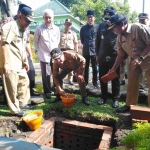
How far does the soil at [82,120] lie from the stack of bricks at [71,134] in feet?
0.42

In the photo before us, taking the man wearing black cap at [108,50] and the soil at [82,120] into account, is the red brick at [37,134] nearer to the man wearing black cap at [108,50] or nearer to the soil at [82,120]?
the soil at [82,120]

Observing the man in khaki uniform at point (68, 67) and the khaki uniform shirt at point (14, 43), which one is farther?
the man in khaki uniform at point (68, 67)

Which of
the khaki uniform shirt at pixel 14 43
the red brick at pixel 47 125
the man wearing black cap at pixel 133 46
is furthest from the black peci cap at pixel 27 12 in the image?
the red brick at pixel 47 125

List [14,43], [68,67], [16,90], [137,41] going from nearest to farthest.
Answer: [137,41] → [14,43] → [16,90] → [68,67]

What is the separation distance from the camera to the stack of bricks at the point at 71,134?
3484 millimetres

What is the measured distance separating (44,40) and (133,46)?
6.89 feet

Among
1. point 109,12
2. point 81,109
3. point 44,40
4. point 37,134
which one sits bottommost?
point 37,134

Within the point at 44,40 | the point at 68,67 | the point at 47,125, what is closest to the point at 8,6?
the point at 44,40

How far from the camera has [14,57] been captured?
140 inches

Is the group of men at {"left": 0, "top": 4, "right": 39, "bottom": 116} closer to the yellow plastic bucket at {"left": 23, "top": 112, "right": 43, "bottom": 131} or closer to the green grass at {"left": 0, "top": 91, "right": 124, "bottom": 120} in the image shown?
the yellow plastic bucket at {"left": 23, "top": 112, "right": 43, "bottom": 131}

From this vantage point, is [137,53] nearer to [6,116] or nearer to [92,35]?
[92,35]

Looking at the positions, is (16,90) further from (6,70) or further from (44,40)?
(44,40)

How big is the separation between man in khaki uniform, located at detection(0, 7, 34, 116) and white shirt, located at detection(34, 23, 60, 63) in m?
0.69

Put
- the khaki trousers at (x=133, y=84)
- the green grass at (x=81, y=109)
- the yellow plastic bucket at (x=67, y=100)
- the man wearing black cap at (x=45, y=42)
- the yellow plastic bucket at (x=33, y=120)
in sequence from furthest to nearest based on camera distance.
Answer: the man wearing black cap at (x=45, y=42)
the yellow plastic bucket at (x=67, y=100)
the green grass at (x=81, y=109)
the khaki trousers at (x=133, y=84)
the yellow plastic bucket at (x=33, y=120)
